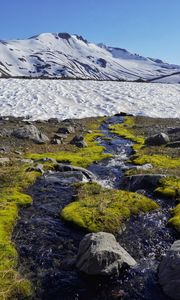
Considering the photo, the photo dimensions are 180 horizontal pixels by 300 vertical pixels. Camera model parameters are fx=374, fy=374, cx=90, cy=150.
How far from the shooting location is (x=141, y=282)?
11.2 metres

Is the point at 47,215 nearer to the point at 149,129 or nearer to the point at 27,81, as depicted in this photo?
the point at 149,129

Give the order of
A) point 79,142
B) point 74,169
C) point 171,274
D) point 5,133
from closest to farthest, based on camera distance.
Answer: point 171,274 < point 74,169 < point 79,142 < point 5,133

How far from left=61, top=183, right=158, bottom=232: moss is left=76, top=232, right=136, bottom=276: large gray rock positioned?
8.05ft

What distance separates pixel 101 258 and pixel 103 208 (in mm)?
4744

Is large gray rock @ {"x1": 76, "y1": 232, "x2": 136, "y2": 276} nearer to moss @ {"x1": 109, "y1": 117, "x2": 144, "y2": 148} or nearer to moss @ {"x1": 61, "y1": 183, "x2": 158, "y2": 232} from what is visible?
moss @ {"x1": 61, "y1": 183, "x2": 158, "y2": 232}

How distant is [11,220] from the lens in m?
15.0

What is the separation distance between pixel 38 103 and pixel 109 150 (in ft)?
95.6

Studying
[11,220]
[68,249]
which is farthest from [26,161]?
[68,249]

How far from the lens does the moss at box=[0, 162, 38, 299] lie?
34.8 feet

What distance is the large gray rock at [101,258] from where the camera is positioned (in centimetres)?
1133

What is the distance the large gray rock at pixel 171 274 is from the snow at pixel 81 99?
39952 mm

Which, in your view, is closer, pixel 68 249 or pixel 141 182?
pixel 68 249

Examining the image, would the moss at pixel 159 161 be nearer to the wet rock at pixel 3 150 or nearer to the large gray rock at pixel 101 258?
the wet rock at pixel 3 150

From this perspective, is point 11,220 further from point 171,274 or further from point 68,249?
point 171,274
